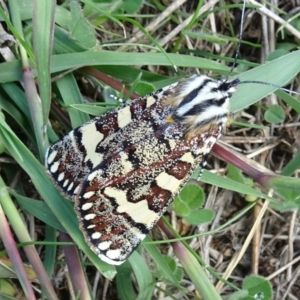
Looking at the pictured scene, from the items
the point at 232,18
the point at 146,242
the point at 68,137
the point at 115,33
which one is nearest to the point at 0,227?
the point at 68,137

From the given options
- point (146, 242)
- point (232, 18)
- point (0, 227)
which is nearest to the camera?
point (0, 227)

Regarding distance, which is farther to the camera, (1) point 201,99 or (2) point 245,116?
(2) point 245,116

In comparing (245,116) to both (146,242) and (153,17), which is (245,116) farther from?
(146,242)

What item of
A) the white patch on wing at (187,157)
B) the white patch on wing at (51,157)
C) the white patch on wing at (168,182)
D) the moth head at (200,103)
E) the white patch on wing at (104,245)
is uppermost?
the moth head at (200,103)

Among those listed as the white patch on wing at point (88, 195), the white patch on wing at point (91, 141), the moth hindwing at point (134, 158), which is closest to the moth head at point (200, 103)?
the moth hindwing at point (134, 158)

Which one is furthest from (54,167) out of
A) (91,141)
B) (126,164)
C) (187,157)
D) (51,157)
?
(187,157)

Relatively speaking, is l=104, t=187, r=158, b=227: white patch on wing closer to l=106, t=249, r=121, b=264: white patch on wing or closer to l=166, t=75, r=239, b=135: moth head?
l=106, t=249, r=121, b=264: white patch on wing

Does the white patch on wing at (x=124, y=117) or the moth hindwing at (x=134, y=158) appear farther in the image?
the white patch on wing at (x=124, y=117)

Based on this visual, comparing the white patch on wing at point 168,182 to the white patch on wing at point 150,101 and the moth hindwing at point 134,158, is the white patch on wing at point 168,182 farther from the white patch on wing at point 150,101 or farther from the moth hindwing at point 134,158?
the white patch on wing at point 150,101

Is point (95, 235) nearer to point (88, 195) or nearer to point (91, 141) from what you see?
point (88, 195)
